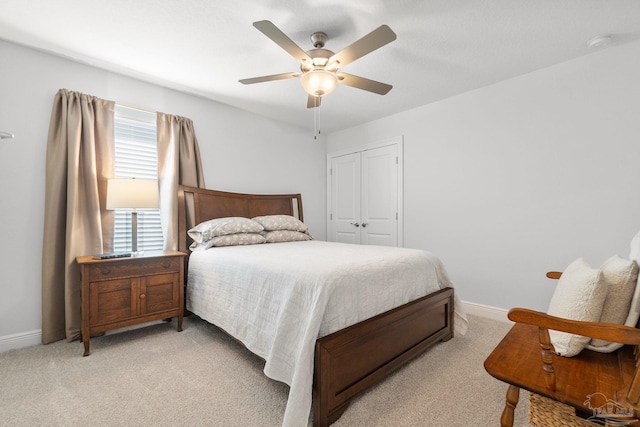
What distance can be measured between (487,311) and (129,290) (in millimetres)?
3606

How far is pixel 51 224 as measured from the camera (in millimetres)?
2490

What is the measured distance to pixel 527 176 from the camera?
290 cm

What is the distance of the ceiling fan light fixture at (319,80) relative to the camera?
6.89 ft

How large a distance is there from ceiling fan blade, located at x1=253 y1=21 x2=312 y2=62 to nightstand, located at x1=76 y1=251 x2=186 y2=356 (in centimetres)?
207

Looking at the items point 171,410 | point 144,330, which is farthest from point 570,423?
point 144,330

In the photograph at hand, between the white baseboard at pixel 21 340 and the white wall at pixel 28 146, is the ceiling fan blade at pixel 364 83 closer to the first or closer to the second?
the white wall at pixel 28 146

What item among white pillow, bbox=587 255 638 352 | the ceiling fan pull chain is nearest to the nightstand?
the ceiling fan pull chain

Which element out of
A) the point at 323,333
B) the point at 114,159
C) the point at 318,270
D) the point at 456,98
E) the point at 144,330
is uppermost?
the point at 456,98

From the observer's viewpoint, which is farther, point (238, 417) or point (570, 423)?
point (238, 417)

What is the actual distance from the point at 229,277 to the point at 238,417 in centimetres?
98

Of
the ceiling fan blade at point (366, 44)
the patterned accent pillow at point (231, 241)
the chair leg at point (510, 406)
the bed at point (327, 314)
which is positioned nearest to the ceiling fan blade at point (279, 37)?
the ceiling fan blade at point (366, 44)

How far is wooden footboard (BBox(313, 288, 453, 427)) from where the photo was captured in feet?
4.94

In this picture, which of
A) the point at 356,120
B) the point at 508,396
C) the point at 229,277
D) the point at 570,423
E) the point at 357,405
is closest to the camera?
the point at 570,423

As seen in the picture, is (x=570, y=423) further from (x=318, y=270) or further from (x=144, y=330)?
(x=144, y=330)
